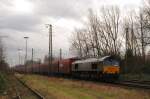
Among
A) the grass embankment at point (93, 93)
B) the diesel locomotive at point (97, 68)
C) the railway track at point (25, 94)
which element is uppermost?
the diesel locomotive at point (97, 68)

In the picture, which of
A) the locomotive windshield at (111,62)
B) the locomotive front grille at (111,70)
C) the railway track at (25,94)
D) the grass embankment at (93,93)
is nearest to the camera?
the grass embankment at (93,93)

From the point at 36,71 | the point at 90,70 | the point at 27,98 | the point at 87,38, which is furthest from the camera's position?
the point at 36,71

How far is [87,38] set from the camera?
3590 inches

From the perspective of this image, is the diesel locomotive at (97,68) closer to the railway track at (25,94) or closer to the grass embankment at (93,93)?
the grass embankment at (93,93)

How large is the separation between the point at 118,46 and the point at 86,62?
3142 centimetres

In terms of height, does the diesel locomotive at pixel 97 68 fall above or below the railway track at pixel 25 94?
above

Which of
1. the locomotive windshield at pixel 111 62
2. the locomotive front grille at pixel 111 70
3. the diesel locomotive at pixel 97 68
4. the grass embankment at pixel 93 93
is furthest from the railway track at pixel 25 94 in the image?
the locomotive windshield at pixel 111 62

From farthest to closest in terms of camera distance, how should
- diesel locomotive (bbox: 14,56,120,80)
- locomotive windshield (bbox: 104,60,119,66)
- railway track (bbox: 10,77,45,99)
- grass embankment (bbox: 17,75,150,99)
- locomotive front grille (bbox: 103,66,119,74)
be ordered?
1. locomotive windshield (bbox: 104,60,119,66)
2. diesel locomotive (bbox: 14,56,120,80)
3. locomotive front grille (bbox: 103,66,119,74)
4. railway track (bbox: 10,77,45,99)
5. grass embankment (bbox: 17,75,150,99)

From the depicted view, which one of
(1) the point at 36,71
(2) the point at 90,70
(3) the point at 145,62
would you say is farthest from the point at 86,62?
(1) the point at 36,71

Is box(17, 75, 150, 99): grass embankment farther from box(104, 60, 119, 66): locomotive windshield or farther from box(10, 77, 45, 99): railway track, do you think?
box(104, 60, 119, 66): locomotive windshield

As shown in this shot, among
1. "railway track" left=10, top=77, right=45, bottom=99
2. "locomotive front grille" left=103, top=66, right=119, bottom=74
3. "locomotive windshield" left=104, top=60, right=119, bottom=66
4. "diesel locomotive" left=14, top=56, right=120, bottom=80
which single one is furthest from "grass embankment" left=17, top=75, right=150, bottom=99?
"locomotive windshield" left=104, top=60, right=119, bottom=66

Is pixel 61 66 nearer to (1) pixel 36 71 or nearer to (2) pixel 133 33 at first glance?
(2) pixel 133 33

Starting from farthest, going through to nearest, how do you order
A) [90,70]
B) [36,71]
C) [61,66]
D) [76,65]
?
[36,71]
[61,66]
[76,65]
[90,70]

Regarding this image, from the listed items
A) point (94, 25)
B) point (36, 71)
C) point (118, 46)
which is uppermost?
point (94, 25)
